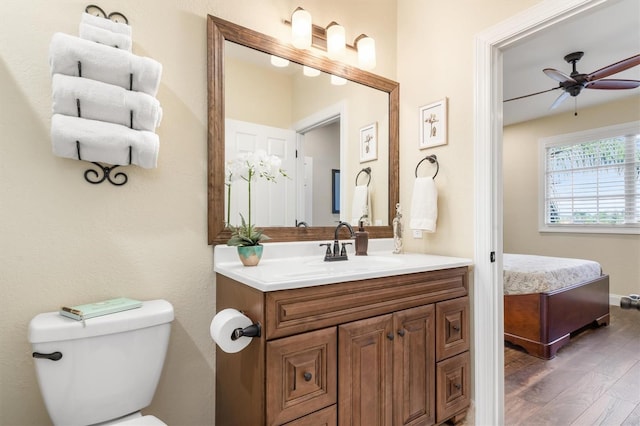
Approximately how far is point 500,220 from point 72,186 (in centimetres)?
200

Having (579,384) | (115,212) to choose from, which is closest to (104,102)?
(115,212)

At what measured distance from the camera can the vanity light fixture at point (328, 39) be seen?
172 centimetres

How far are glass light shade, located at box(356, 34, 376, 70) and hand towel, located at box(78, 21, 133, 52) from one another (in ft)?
4.24

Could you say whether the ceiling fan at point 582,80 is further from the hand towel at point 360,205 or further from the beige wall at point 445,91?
the hand towel at point 360,205

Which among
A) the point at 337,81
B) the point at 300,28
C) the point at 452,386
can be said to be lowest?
the point at 452,386

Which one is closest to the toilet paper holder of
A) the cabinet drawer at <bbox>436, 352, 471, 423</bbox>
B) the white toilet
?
the white toilet

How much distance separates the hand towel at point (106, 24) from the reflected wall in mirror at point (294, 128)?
34cm

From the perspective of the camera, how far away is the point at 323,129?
77.0 inches

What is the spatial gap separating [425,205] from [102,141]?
5.37ft

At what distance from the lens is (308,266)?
154cm

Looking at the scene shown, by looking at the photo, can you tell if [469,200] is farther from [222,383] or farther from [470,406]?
[222,383]

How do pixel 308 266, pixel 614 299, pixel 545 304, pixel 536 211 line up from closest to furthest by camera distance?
1. pixel 308 266
2. pixel 545 304
3. pixel 614 299
4. pixel 536 211

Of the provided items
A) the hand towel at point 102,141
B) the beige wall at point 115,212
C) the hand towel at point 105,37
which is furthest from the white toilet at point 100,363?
the hand towel at point 105,37

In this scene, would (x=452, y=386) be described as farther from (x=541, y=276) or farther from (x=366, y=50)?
(x=366, y=50)
